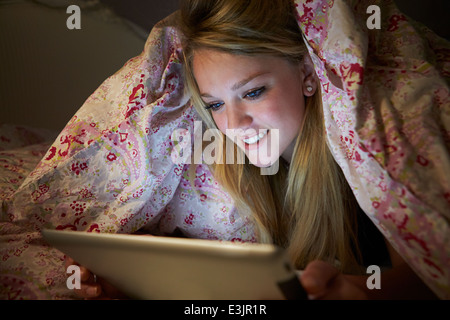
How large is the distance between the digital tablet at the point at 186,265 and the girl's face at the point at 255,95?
45 cm

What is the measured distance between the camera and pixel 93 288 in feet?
2.70

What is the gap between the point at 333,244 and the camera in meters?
1.02

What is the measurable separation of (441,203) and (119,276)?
24.1 inches

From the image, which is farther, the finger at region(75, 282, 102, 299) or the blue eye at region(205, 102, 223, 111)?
the blue eye at region(205, 102, 223, 111)

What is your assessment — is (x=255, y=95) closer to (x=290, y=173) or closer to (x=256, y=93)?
(x=256, y=93)

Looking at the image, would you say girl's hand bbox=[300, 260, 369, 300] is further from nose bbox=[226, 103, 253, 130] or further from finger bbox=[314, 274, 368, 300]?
nose bbox=[226, 103, 253, 130]

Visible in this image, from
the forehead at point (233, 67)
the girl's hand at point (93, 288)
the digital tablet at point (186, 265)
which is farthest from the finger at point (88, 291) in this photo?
the forehead at point (233, 67)

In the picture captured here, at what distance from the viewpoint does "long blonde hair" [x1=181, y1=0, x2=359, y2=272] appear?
0.90 m

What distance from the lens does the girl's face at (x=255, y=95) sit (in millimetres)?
899

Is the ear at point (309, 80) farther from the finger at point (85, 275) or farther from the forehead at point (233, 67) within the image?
the finger at point (85, 275)

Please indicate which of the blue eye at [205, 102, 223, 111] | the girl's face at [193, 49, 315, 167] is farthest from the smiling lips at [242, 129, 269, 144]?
the blue eye at [205, 102, 223, 111]

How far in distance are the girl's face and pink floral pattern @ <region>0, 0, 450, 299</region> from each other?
105 millimetres

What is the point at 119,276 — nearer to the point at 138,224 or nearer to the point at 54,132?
the point at 138,224

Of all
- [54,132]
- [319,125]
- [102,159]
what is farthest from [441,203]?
[54,132]
